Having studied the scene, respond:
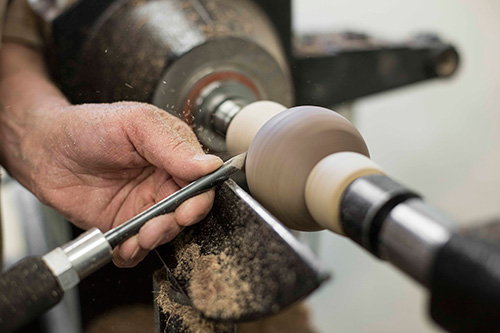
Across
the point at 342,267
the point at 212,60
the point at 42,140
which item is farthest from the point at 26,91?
the point at 342,267

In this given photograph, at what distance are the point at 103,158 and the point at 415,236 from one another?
0.35 meters

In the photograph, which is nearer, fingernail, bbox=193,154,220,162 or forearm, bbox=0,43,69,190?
fingernail, bbox=193,154,220,162

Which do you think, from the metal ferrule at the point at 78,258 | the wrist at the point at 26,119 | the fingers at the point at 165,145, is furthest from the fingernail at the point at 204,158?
the wrist at the point at 26,119

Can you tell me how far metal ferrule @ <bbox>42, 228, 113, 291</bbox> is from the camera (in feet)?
1.23

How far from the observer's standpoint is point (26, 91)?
70 centimetres

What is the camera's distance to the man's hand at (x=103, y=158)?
0.45m

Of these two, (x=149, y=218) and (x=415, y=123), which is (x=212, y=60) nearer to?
(x=149, y=218)

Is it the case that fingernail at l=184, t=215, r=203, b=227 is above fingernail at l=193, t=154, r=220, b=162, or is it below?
below

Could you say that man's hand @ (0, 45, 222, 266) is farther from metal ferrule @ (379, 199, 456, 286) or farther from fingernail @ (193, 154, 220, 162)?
metal ferrule @ (379, 199, 456, 286)

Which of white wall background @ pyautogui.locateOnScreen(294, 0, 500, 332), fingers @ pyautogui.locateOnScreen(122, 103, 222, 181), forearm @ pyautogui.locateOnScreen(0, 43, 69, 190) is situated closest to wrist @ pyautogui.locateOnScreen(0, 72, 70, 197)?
forearm @ pyautogui.locateOnScreen(0, 43, 69, 190)

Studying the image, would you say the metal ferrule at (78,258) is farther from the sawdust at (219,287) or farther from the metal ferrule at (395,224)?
the metal ferrule at (395,224)

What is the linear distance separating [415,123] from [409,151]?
0.13m

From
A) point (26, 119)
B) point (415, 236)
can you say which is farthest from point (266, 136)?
point (26, 119)

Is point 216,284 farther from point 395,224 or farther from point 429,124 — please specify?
point 429,124
